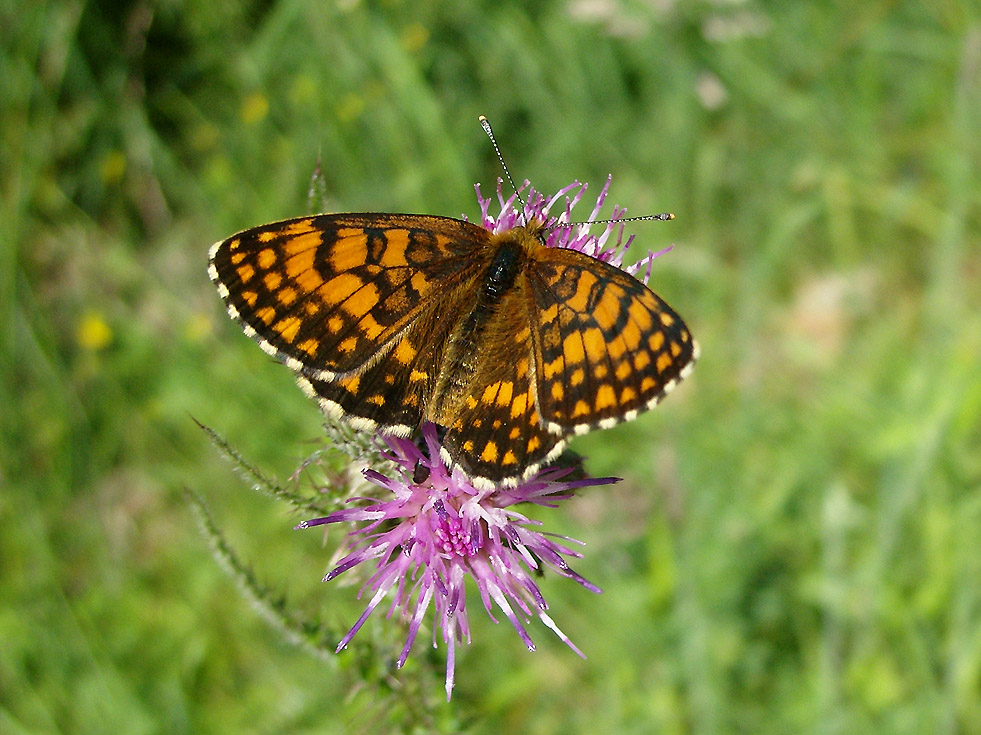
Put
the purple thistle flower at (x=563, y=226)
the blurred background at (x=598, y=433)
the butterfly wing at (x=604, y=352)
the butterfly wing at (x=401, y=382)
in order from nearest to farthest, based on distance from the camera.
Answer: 1. the butterfly wing at (x=604, y=352)
2. the butterfly wing at (x=401, y=382)
3. the purple thistle flower at (x=563, y=226)
4. the blurred background at (x=598, y=433)

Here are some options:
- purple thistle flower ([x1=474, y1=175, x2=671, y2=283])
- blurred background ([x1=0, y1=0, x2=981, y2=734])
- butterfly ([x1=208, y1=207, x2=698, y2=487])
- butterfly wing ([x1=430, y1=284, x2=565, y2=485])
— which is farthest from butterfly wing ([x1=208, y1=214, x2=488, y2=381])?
blurred background ([x1=0, y1=0, x2=981, y2=734])

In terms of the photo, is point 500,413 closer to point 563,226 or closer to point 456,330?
point 456,330

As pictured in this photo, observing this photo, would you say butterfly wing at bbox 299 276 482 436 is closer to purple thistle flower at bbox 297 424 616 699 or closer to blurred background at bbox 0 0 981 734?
purple thistle flower at bbox 297 424 616 699

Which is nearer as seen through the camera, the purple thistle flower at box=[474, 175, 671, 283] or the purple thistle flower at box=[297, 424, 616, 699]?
the purple thistle flower at box=[297, 424, 616, 699]

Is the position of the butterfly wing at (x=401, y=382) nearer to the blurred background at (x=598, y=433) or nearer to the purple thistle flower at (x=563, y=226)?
the purple thistle flower at (x=563, y=226)

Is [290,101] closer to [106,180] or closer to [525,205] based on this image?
[106,180]

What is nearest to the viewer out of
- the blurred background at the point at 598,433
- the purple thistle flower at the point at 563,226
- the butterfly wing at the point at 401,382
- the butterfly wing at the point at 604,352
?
the butterfly wing at the point at 604,352

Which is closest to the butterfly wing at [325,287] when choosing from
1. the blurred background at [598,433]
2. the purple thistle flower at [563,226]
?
the purple thistle flower at [563,226]
